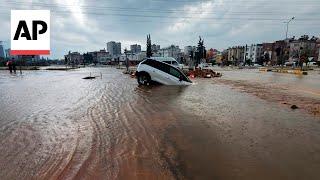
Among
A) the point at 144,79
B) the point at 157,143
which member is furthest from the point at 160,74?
the point at 157,143

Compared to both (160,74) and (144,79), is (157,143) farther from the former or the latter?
(144,79)

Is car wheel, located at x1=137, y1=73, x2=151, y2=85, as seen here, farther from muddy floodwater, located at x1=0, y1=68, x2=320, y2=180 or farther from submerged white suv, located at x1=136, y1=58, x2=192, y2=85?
muddy floodwater, located at x1=0, y1=68, x2=320, y2=180

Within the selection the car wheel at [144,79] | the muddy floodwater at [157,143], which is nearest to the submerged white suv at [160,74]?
the car wheel at [144,79]

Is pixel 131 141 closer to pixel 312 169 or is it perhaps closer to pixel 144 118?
pixel 144 118

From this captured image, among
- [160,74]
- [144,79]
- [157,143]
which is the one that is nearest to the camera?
[157,143]

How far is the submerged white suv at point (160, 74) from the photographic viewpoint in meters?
19.9

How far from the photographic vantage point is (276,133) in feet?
22.3

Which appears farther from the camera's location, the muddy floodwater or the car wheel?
the car wheel

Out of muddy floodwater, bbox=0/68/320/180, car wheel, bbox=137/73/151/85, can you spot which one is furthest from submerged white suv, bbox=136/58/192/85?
muddy floodwater, bbox=0/68/320/180

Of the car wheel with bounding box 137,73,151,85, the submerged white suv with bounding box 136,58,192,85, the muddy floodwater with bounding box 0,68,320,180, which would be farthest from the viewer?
the car wheel with bounding box 137,73,151,85

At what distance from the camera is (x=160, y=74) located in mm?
19953

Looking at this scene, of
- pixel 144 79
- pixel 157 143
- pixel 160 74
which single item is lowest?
pixel 157 143

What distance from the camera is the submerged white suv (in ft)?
65.3

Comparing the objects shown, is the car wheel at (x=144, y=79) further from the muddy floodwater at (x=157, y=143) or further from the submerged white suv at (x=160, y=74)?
the muddy floodwater at (x=157, y=143)
